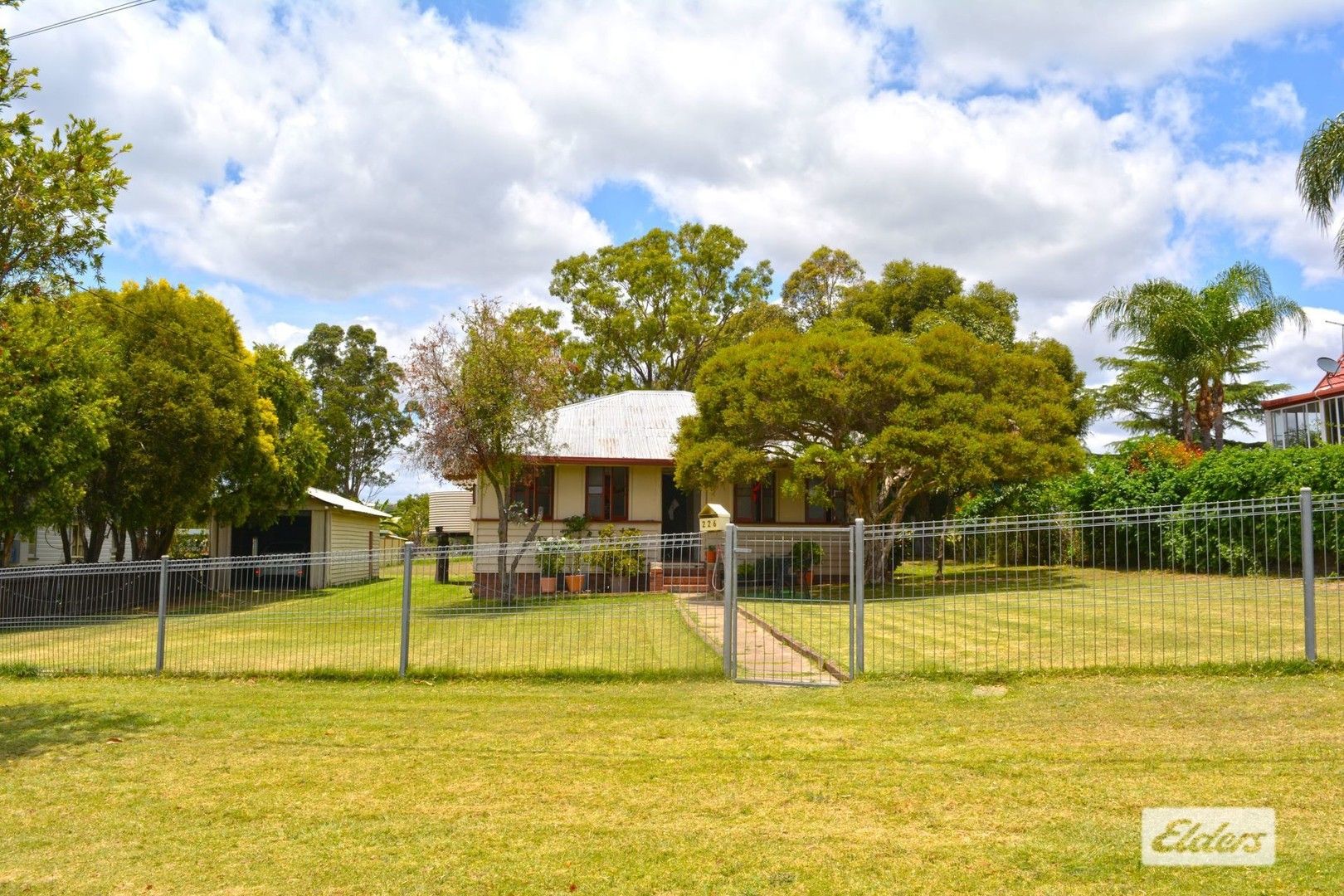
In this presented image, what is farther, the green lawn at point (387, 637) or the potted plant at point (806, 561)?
the potted plant at point (806, 561)

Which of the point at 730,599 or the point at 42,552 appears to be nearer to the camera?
the point at 730,599

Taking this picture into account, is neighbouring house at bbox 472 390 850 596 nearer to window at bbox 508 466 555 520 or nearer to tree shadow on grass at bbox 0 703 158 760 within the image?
window at bbox 508 466 555 520

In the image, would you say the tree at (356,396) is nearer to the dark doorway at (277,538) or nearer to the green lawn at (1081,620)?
the dark doorway at (277,538)

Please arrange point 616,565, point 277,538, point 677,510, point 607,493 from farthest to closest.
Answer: point 277,538, point 677,510, point 607,493, point 616,565

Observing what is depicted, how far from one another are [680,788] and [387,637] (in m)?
6.99

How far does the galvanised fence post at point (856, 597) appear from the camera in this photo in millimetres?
9711

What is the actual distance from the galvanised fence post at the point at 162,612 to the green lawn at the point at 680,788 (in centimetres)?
198

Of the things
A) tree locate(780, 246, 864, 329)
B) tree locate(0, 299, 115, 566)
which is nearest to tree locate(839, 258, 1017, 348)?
tree locate(780, 246, 864, 329)

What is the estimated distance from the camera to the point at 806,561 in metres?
17.5

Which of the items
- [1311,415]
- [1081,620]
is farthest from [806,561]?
[1311,415]

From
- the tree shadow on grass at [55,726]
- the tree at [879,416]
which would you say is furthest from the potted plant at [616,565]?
the tree at [879,416]

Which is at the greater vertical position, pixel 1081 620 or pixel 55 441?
pixel 55 441

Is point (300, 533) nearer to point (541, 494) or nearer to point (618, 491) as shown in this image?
point (541, 494)

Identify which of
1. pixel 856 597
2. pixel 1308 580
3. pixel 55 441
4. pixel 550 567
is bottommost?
pixel 856 597
